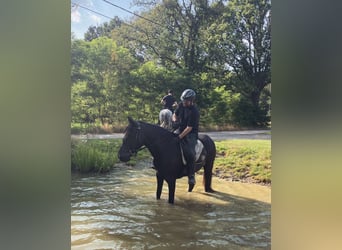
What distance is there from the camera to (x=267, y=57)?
170 centimetres

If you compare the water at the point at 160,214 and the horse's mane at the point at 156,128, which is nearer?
the water at the point at 160,214

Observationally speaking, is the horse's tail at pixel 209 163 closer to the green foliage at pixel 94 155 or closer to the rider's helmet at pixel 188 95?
the rider's helmet at pixel 188 95

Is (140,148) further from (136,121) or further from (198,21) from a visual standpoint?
(198,21)

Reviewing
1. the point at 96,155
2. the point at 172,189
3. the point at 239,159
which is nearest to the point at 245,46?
the point at 239,159

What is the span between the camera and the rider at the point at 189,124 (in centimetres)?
179

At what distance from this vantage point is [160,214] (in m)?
1.77

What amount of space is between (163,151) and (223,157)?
Result: 36 centimetres

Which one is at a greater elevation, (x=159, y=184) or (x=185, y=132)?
(x=185, y=132)

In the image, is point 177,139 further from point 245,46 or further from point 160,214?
point 245,46

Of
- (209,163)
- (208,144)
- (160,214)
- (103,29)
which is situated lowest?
(160,214)

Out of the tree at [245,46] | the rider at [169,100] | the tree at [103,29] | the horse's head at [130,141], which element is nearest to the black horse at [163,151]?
the horse's head at [130,141]

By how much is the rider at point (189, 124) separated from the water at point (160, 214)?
0.33ft
